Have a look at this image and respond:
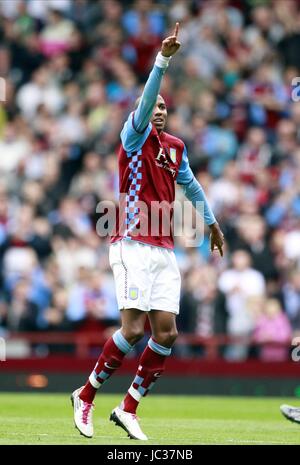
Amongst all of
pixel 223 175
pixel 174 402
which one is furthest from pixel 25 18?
pixel 174 402

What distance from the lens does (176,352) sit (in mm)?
19062

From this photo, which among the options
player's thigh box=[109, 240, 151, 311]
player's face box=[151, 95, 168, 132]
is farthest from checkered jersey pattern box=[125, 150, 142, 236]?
player's face box=[151, 95, 168, 132]

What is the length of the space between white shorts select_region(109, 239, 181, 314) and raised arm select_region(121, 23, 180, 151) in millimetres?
806

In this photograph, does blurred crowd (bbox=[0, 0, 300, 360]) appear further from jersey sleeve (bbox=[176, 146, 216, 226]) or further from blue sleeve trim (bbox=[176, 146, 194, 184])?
blue sleeve trim (bbox=[176, 146, 194, 184])

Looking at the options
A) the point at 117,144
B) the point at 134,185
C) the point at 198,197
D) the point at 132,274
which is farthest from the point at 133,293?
the point at 117,144

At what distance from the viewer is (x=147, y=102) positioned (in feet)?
34.1

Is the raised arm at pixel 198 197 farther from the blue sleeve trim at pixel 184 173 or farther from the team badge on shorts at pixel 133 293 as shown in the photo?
the team badge on shorts at pixel 133 293

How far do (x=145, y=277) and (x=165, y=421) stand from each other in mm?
2790

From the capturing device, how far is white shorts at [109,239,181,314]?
10.6 metres

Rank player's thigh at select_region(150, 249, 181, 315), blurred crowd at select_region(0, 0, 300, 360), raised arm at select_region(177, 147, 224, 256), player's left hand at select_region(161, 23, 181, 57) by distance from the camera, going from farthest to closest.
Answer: blurred crowd at select_region(0, 0, 300, 360) → raised arm at select_region(177, 147, 224, 256) → player's thigh at select_region(150, 249, 181, 315) → player's left hand at select_region(161, 23, 181, 57)

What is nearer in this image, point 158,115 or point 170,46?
point 170,46

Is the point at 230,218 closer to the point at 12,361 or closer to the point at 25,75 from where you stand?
the point at 12,361

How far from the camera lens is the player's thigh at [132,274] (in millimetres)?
10633

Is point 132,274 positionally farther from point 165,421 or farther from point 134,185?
point 165,421
